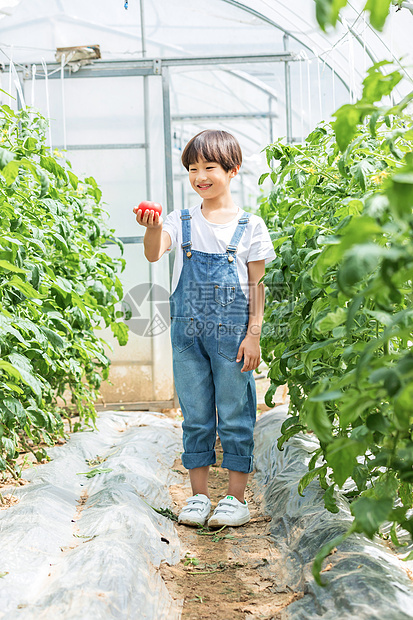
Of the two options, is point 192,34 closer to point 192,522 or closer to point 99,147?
point 99,147

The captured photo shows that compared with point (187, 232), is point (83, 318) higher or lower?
lower

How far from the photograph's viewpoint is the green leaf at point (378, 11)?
93cm

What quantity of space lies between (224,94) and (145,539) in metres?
5.44

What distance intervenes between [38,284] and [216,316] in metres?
0.70

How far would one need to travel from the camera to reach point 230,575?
212 cm

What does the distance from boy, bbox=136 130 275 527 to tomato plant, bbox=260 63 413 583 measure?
0.16 m

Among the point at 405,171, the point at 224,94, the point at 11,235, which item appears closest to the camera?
the point at 405,171

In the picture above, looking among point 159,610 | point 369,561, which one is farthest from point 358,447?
point 159,610

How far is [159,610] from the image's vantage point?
177 cm

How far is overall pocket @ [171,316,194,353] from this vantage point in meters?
2.54

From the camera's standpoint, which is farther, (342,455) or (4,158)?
(4,158)

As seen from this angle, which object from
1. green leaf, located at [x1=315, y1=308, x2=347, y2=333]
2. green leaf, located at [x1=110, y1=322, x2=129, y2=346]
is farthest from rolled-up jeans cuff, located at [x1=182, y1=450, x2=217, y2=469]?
green leaf, located at [x1=110, y1=322, x2=129, y2=346]

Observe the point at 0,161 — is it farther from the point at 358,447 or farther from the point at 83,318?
the point at 83,318

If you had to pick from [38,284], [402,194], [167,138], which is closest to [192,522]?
[38,284]
